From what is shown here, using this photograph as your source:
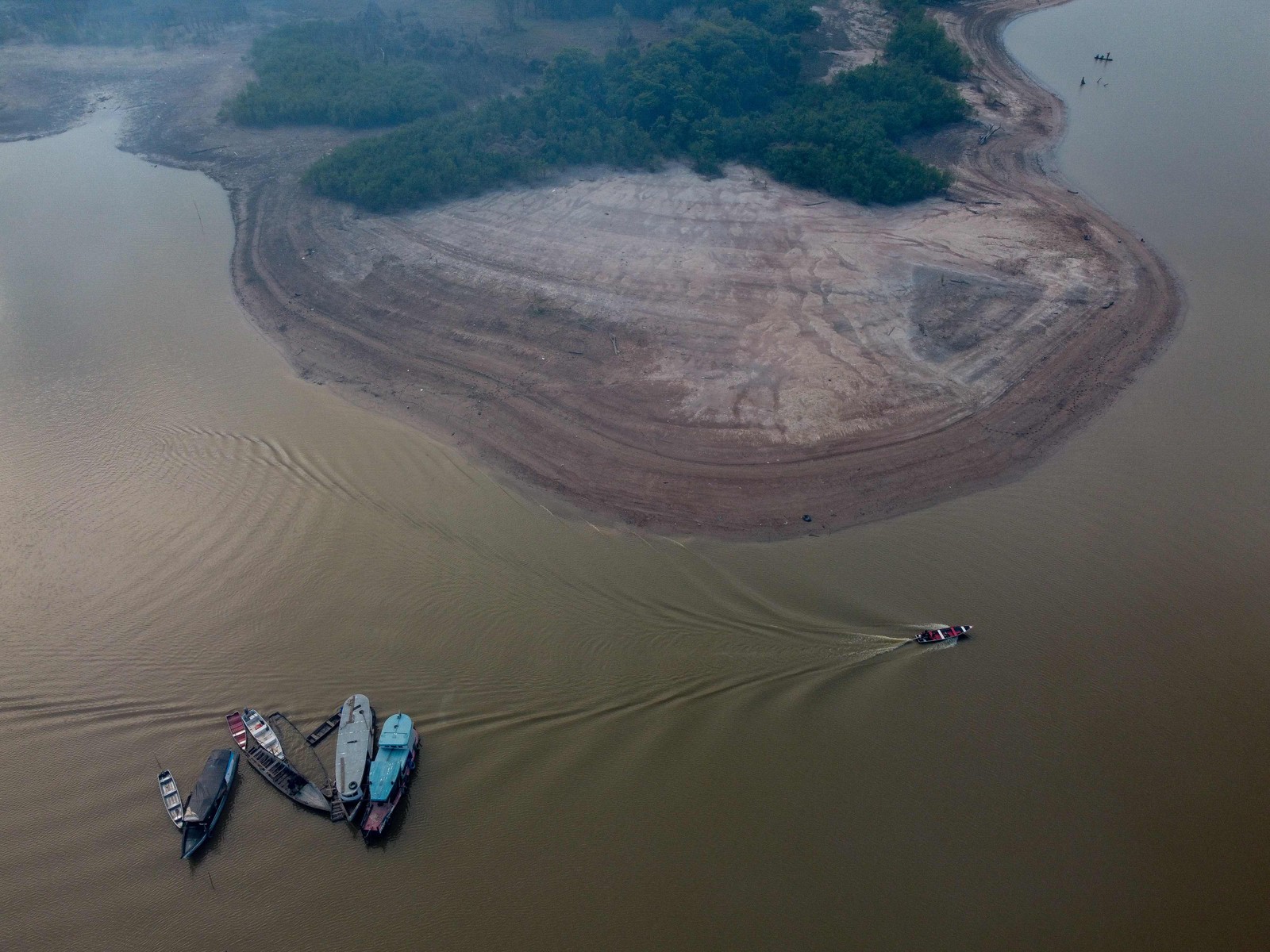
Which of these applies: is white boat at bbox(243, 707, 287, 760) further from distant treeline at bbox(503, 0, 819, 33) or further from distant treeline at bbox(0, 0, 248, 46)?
distant treeline at bbox(0, 0, 248, 46)

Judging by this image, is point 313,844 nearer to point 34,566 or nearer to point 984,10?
point 34,566

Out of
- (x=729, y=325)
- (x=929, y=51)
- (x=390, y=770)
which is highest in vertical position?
(x=929, y=51)

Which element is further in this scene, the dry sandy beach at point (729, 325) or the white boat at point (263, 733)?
the dry sandy beach at point (729, 325)

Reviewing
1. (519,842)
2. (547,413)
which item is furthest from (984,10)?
(519,842)

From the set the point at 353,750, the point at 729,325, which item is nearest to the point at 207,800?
the point at 353,750

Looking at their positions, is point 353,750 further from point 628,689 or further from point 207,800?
point 628,689

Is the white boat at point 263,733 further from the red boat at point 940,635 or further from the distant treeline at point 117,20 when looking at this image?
the distant treeline at point 117,20

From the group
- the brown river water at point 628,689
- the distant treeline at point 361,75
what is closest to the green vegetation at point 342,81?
the distant treeline at point 361,75

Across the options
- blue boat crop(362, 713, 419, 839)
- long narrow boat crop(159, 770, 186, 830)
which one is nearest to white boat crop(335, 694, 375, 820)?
blue boat crop(362, 713, 419, 839)
